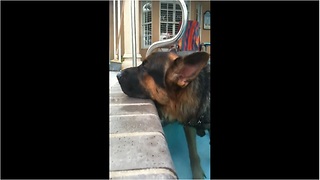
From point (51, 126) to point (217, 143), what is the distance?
0.67 feet

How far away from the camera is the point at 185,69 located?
0.90 metres

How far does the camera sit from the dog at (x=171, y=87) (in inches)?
36.1

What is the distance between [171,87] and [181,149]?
0.28 m

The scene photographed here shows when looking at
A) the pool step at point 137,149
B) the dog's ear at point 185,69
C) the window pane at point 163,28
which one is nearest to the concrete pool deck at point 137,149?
the pool step at point 137,149

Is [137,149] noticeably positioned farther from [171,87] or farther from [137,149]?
[171,87]

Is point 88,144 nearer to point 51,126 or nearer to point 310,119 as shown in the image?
point 51,126

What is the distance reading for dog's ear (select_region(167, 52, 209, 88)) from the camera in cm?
84

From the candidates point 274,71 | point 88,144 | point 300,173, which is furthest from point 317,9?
point 88,144

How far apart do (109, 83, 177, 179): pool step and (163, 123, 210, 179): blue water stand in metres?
0.07

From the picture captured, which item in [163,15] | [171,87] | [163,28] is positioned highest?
[163,15]

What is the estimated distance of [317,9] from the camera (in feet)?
1.00

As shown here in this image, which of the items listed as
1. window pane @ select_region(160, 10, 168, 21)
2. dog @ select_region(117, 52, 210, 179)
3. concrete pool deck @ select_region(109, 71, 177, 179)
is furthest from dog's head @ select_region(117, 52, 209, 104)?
window pane @ select_region(160, 10, 168, 21)

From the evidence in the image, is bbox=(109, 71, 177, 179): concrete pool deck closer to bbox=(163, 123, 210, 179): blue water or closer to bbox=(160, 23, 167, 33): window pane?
bbox=(163, 123, 210, 179): blue water

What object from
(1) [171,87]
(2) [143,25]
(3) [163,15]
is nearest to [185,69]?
(1) [171,87]
